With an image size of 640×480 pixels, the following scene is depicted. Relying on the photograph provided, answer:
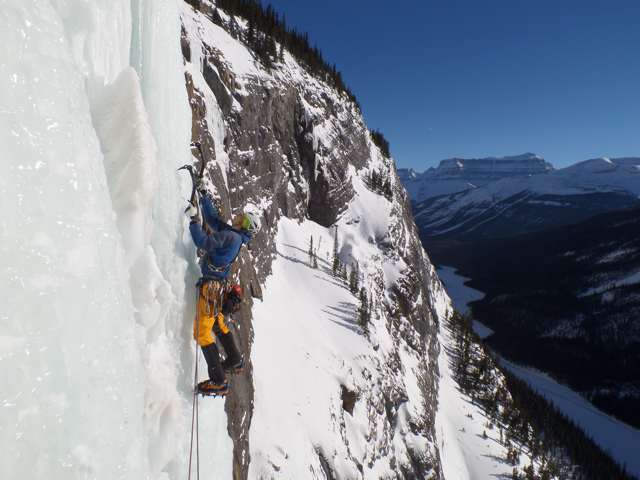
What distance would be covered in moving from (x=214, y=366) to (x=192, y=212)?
76.7 inches

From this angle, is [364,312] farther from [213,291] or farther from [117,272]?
[117,272]

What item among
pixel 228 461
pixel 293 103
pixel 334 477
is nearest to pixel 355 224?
pixel 293 103

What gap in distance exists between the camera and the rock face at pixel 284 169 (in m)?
11.7

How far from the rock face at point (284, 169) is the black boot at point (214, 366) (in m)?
3.51

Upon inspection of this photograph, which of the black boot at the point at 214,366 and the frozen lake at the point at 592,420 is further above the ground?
the black boot at the point at 214,366

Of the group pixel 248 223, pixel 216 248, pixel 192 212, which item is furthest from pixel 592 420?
pixel 192 212

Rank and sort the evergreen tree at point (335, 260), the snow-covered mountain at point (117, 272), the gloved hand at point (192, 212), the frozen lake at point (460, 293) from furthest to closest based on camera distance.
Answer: the frozen lake at point (460, 293) → the evergreen tree at point (335, 260) → the gloved hand at point (192, 212) → the snow-covered mountain at point (117, 272)

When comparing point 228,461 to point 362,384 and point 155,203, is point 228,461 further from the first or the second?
point 362,384

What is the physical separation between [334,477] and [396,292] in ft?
63.0

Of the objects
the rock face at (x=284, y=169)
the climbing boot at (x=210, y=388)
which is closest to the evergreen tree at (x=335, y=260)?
the rock face at (x=284, y=169)

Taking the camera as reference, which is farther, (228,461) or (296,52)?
(296,52)

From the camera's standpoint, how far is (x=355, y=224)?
30609 mm

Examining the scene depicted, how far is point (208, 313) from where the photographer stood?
4492mm

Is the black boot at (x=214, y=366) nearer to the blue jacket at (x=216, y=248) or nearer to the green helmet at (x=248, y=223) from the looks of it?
the blue jacket at (x=216, y=248)
